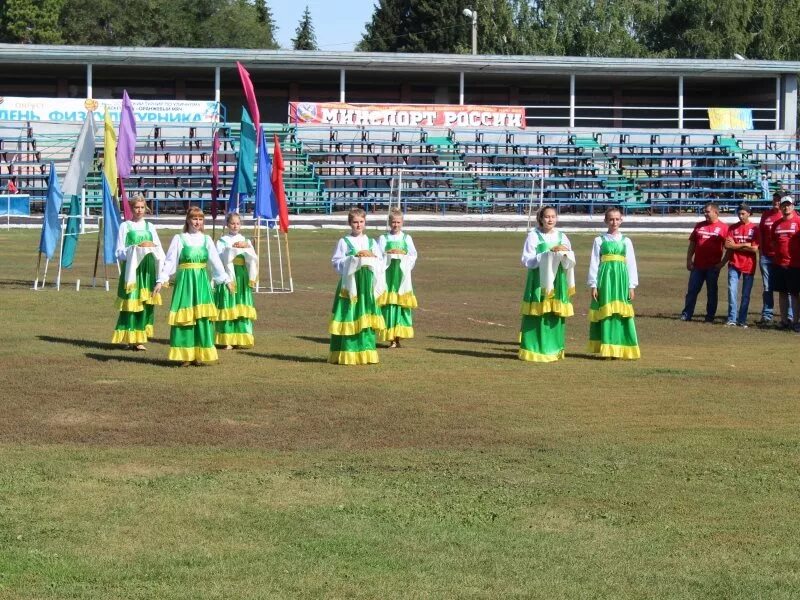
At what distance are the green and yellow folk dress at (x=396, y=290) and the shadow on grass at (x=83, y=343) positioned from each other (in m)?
3.25

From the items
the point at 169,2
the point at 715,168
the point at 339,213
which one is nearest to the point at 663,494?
the point at 339,213

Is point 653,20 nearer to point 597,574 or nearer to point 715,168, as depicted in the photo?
point 715,168

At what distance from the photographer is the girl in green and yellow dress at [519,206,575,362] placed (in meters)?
15.5

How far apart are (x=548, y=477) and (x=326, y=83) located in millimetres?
48227

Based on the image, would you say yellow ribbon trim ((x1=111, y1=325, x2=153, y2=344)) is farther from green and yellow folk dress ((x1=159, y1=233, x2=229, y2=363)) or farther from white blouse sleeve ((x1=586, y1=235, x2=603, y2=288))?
white blouse sleeve ((x1=586, y1=235, x2=603, y2=288))

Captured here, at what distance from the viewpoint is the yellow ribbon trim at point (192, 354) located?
14781mm

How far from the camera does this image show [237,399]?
1300 cm

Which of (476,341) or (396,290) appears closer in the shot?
(396,290)

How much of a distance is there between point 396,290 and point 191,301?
3131 millimetres

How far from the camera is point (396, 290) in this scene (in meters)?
16.8

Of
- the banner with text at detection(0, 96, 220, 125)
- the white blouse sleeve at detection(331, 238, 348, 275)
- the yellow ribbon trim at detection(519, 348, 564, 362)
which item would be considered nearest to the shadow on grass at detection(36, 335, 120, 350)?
the white blouse sleeve at detection(331, 238, 348, 275)

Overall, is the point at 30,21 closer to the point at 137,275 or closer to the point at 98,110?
the point at 98,110

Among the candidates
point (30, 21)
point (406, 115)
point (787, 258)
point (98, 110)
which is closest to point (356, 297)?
point (787, 258)

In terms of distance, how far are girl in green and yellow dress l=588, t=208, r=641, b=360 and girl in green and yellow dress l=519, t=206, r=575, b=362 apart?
1.56ft
